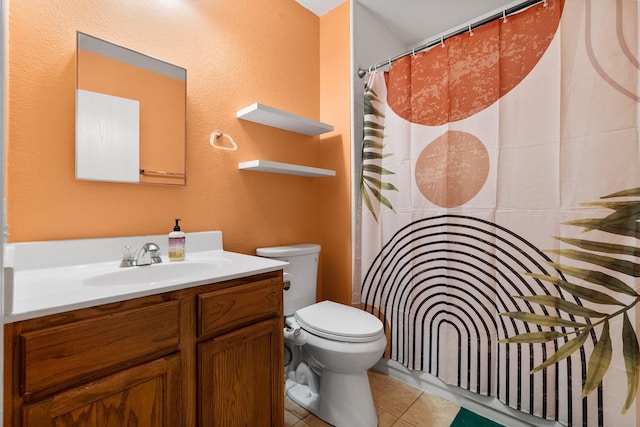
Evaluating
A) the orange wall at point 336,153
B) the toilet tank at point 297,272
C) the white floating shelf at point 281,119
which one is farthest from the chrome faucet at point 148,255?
the orange wall at point 336,153

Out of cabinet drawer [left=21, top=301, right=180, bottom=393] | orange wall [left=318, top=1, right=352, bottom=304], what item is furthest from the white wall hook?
cabinet drawer [left=21, top=301, right=180, bottom=393]

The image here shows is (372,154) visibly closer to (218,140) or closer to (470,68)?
(470,68)

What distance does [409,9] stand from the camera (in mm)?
1912

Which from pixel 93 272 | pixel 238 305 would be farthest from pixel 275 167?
pixel 93 272

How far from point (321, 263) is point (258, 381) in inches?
42.2

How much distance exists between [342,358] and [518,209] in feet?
3.39

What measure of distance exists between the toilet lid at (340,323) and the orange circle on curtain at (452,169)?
718 mm

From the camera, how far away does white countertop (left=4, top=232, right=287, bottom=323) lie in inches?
28.5

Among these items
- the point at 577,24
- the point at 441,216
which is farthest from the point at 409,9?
the point at 441,216

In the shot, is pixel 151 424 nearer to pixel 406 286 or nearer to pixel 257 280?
pixel 257 280

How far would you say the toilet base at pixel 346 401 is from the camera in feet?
4.50

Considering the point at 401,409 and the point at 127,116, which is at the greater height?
the point at 127,116

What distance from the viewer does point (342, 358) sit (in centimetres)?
131

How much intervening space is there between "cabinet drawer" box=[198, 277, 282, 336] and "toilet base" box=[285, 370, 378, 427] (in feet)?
1.72
